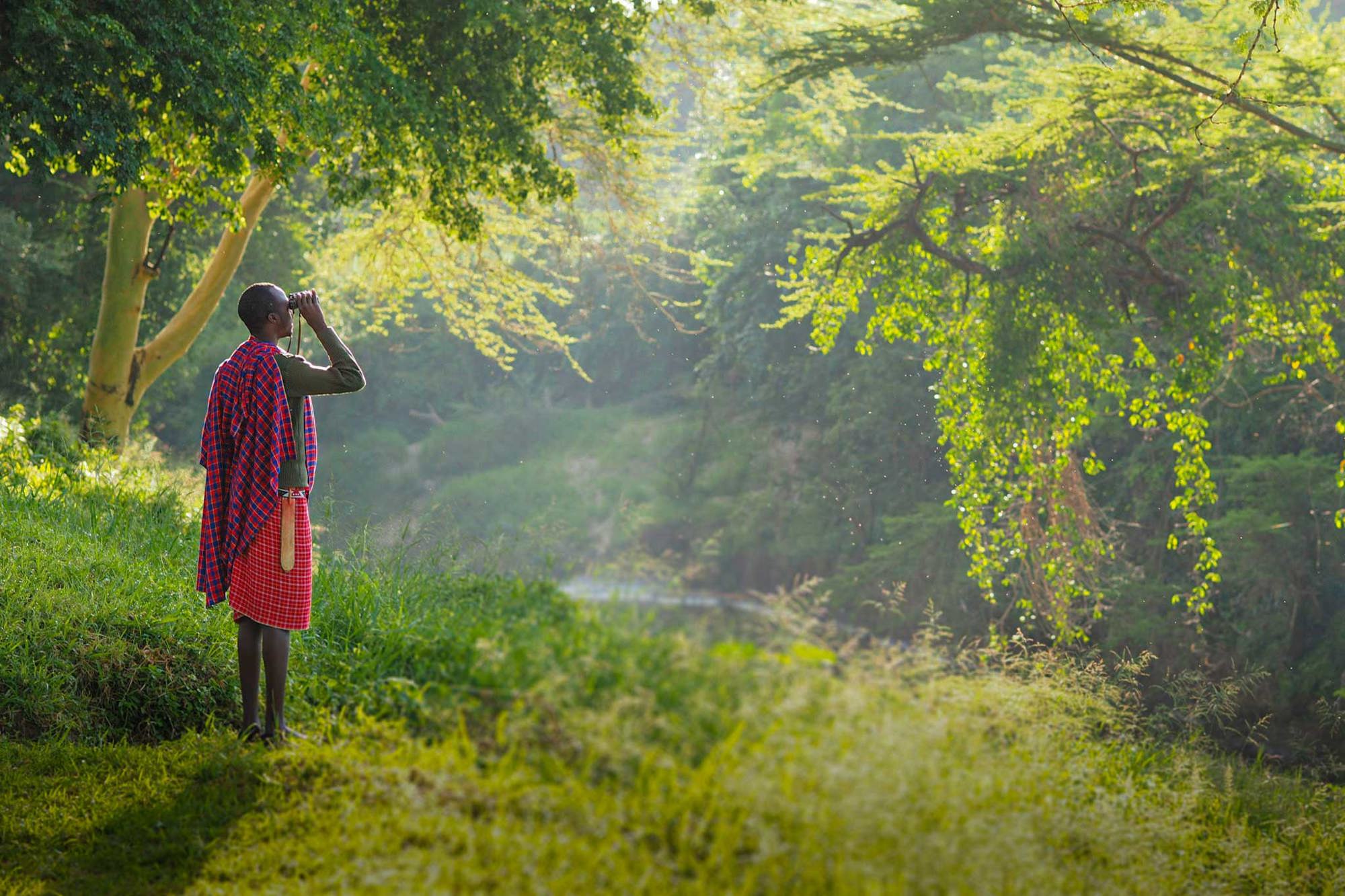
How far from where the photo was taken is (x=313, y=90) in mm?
8727

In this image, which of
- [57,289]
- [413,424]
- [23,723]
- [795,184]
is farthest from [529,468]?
[23,723]

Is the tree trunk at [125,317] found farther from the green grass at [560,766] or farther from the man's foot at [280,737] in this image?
the man's foot at [280,737]

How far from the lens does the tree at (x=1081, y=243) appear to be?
9734 millimetres

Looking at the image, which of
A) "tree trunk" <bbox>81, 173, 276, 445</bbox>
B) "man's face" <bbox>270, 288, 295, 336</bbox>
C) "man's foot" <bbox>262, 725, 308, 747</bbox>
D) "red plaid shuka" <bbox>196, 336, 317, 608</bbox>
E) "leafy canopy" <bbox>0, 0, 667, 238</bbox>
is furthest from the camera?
"tree trunk" <bbox>81, 173, 276, 445</bbox>

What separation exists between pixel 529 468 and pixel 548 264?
7669 mm

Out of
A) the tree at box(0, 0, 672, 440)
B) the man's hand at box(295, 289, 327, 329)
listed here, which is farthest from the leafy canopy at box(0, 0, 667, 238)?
the man's hand at box(295, 289, 327, 329)

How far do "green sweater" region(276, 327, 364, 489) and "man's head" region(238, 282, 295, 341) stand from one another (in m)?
0.14

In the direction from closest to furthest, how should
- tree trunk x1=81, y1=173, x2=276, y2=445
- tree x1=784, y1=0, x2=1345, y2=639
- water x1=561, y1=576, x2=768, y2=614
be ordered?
water x1=561, y1=576, x2=768, y2=614 < tree x1=784, y1=0, x2=1345, y2=639 < tree trunk x1=81, y1=173, x2=276, y2=445

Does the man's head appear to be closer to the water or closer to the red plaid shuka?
the red plaid shuka

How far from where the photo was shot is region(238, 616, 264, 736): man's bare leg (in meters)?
4.57

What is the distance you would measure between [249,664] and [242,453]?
33.0 inches

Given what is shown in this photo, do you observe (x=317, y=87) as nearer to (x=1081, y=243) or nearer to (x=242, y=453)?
(x=242, y=453)

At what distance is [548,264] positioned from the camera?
123 ft

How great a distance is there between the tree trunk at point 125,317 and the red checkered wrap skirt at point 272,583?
8387mm
